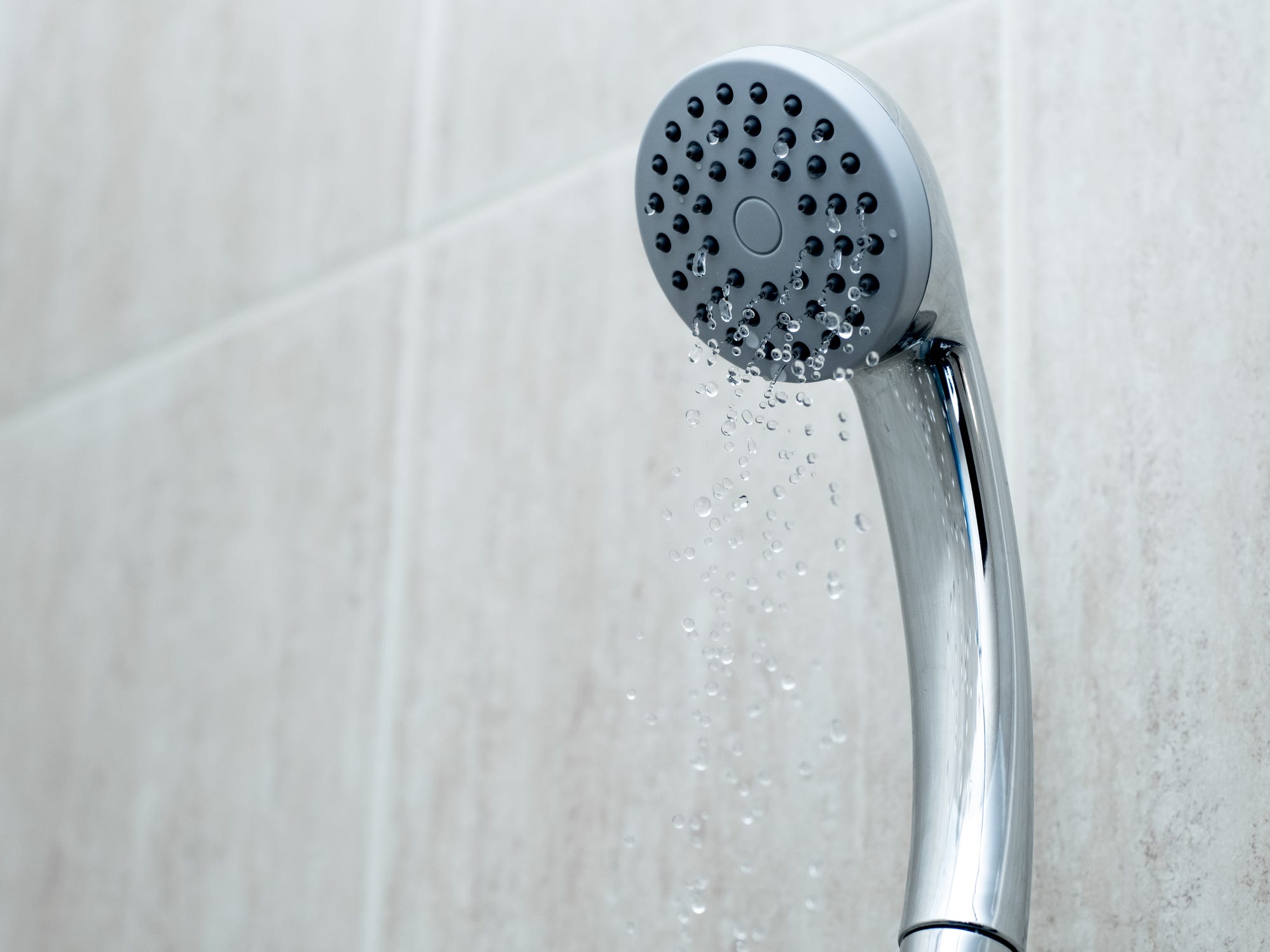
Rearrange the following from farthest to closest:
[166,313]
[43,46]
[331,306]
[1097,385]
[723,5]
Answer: [43,46], [166,313], [331,306], [723,5], [1097,385]

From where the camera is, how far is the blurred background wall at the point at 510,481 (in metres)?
0.38

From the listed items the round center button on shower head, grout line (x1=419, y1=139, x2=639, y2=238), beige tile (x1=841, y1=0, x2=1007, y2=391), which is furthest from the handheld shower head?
grout line (x1=419, y1=139, x2=639, y2=238)

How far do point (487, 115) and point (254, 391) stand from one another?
0.60 ft

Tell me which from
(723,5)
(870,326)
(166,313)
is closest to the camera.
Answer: (870,326)

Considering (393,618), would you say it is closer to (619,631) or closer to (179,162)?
(619,631)

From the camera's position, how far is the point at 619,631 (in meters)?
0.52

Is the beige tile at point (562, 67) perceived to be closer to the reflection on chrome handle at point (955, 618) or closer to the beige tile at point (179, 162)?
the beige tile at point (179, 162)

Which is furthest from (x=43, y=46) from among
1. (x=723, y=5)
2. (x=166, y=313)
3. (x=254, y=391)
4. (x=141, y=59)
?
(x=723, y=5)

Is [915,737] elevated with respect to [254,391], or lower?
lower

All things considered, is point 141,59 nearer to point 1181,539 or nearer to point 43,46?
point 43,46

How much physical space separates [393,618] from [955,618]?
13.2 inches

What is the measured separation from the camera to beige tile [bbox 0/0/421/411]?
696 millimetres

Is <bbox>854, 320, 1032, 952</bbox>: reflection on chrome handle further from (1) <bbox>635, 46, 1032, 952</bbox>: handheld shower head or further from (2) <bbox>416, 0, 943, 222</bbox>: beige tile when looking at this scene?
(2) <bbox>416, 0, 943, 222</bbox>: beige tile

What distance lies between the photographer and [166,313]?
0.78m
